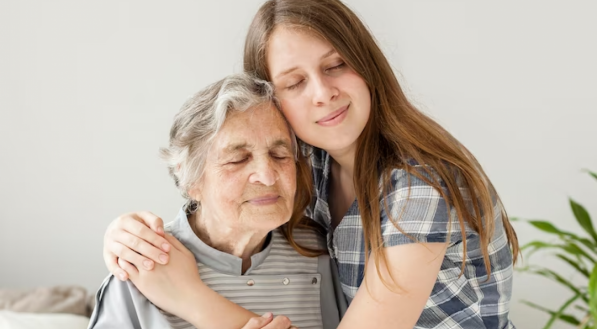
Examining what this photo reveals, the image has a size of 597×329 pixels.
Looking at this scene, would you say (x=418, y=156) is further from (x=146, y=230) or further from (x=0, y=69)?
(x=0, y=69)

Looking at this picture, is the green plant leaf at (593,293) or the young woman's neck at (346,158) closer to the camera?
the young woman's neck at (346,158)

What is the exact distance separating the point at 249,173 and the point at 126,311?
46 centimetres

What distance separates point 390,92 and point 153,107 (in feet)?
4.49

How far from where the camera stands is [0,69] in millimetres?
2701

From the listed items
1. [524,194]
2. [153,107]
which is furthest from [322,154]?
[524,194]

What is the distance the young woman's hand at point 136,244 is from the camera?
5.30 feet

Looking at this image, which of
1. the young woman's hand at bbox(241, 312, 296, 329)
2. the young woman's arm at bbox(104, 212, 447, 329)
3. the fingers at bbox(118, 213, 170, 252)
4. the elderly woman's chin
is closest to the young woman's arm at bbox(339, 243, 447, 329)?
the young woman's arm at bbox(104, 212, 447, 329)

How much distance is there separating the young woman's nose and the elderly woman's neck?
1.31 ft

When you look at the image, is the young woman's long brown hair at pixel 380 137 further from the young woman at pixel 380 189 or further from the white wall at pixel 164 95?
the white wall at pixel 164 95

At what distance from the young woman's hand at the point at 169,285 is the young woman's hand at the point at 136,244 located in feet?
0.06

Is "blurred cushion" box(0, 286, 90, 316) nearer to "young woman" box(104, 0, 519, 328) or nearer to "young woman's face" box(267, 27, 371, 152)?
"young woman" box(104, 0, 519, 328)

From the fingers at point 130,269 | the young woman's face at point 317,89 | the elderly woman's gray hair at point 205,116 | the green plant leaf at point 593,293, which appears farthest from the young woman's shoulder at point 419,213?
the green plant leaf at point 593,293

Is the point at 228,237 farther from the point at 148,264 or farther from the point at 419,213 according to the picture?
the point at 419,213

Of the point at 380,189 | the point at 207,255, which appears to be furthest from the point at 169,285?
the point at 380,189
